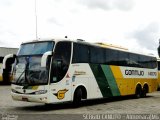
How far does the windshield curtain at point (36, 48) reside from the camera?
697 inches

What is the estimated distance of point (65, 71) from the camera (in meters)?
18.1

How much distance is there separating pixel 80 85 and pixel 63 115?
13.6 ft

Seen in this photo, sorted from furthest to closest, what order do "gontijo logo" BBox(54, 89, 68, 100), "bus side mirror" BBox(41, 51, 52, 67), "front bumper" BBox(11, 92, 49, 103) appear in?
"gontijo logo" BBox(54, 89, 68, 100)
"front bumper" BBox(11, 92, 49, 103)
"bus side mirror" BBox(41, 51, 52, 67)

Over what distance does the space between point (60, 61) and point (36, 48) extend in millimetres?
1208

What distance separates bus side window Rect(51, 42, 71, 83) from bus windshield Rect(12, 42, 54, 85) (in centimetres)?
32

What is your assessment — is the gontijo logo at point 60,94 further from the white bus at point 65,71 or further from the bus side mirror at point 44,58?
the bus side mirror at point 44,58

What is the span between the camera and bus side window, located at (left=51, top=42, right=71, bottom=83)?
17.5m

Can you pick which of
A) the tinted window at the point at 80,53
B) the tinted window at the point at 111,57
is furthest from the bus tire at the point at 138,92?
the tinted window at the point at 80,53

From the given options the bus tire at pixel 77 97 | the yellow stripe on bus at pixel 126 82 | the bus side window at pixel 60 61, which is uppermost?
the bus side window at pixel 60 61

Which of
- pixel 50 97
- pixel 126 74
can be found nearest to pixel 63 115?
pixel 50 97

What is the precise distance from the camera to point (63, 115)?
15.4 meters

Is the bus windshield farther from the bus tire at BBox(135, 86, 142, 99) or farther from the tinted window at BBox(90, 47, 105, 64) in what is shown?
the bus tire at BBox(135, 86, 142, 99)

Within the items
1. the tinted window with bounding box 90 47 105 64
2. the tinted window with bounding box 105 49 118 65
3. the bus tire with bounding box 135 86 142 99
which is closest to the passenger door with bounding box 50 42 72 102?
the tinted window with bounding box 90 47 105 64

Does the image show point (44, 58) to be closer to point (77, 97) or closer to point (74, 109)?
point (74, 109)
